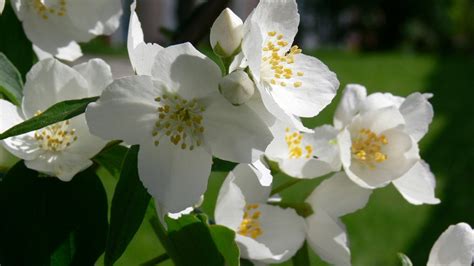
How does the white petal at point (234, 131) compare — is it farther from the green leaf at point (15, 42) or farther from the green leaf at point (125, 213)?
the green leaf at point (15, 42)

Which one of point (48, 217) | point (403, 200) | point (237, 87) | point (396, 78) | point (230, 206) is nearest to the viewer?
point (237, 87)

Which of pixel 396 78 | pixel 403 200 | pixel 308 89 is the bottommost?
pixel 396 78

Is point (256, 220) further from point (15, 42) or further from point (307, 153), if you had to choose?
point (15, 42)

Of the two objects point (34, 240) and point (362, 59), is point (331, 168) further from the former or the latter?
point (362, 59)

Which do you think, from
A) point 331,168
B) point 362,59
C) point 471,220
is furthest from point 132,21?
point 362,59

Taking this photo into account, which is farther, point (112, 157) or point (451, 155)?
point (451, 155)

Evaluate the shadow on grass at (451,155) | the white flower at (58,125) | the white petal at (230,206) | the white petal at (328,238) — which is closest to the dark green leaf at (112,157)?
the white flower at (58,125)

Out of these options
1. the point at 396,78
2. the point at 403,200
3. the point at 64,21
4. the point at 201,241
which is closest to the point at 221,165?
the point at 201,241
